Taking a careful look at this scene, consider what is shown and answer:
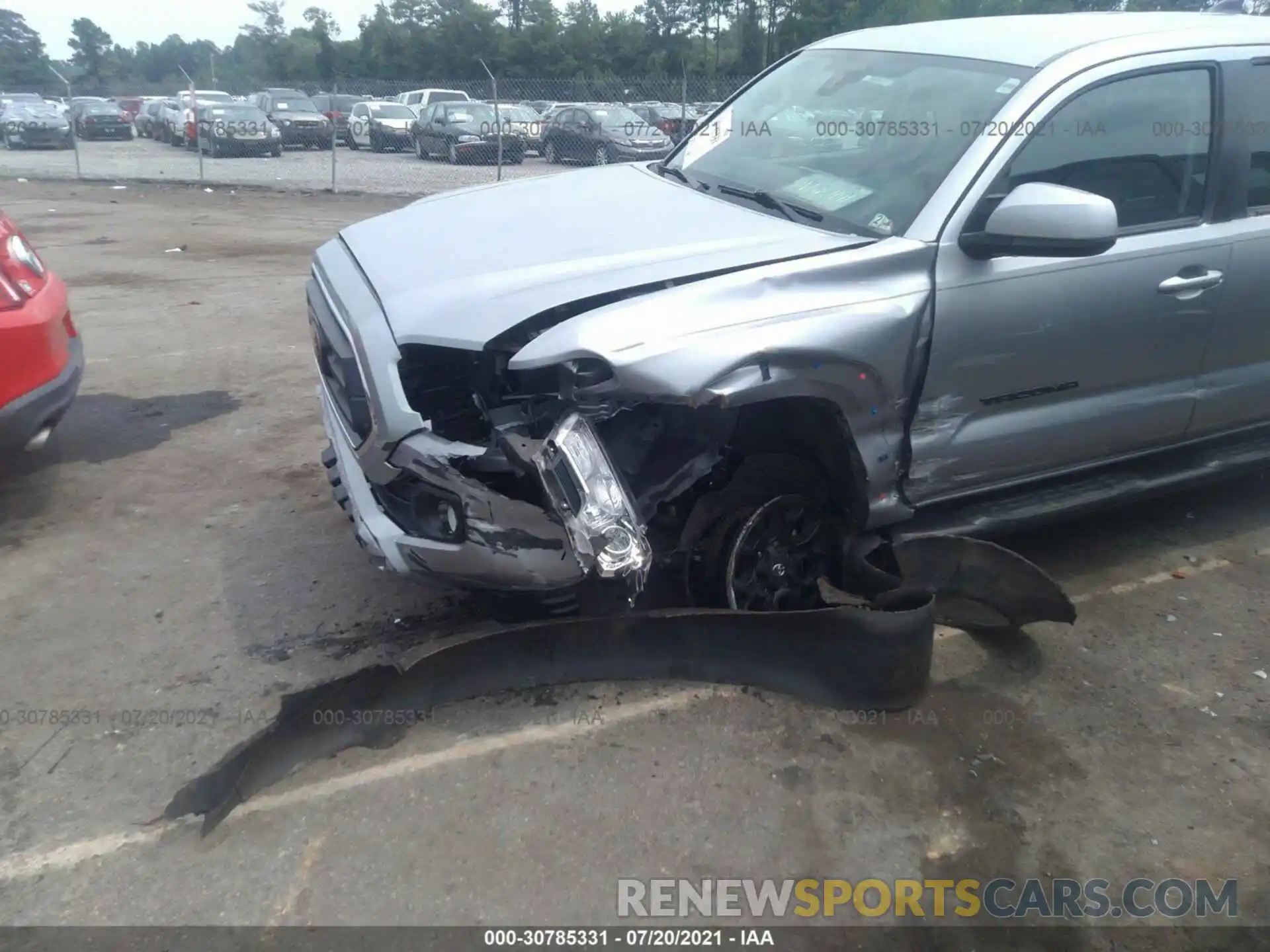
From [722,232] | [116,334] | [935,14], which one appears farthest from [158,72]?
[722,232]

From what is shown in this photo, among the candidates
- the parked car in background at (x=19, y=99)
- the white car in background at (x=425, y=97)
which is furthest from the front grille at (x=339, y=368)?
the parked car in background at (x=19, y=99)

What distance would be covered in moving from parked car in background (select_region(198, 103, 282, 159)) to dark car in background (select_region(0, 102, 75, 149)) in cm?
588

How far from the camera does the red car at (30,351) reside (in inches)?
154

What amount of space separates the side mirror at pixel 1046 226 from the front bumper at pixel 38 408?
3476 millimetres

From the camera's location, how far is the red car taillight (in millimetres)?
4043

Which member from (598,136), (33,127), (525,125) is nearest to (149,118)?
(33,127)

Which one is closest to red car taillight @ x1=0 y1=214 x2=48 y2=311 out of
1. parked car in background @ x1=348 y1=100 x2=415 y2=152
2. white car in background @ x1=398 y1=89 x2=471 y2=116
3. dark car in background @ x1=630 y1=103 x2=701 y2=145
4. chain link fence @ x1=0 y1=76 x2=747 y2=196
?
chain link fence @ x1=0 y1=76 x2=747 y2=196

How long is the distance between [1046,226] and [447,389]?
1819 millimetres

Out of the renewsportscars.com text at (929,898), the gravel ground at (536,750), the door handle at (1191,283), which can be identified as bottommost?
the renewsportscars.com text at (929,898)

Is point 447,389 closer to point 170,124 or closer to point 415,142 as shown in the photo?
point 415,142

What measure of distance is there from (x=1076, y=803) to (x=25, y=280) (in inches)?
172

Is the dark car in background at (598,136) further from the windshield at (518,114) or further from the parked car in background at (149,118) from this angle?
the parked car in background at (149,118)

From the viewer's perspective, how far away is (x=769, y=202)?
3.54 metres

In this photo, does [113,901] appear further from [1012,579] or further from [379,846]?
[1012,579]
